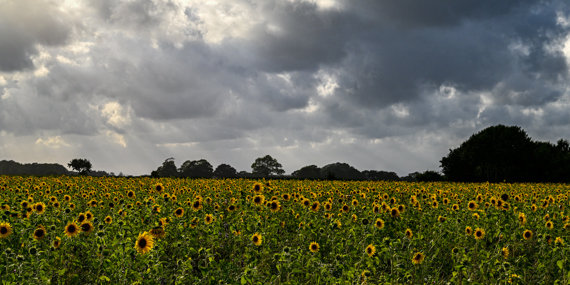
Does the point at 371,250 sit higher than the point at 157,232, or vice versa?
the point at 157,232

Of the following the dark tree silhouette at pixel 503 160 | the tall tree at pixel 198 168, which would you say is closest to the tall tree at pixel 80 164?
the tall tree at pixel 198 168

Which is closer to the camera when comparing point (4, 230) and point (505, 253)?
point (4, 230)

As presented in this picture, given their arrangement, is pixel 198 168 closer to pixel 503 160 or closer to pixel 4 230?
pixel 503 160

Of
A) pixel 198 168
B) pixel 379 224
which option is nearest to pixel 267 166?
pixel 198 168

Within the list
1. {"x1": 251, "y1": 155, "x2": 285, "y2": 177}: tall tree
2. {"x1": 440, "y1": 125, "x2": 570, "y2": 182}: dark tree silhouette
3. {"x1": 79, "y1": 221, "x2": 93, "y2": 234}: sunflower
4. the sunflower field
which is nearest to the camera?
the sunflower field

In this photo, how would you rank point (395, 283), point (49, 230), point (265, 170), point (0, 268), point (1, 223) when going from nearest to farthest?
1. point (0, 268)
2. point (395, 283)
3. point (1, 223)
4. point (49, 230)
5. point (265, 170)

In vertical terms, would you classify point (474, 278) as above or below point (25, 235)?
below

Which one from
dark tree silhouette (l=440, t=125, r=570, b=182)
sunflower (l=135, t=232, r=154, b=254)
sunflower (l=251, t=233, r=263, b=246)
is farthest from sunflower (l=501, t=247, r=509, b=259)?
dark tree silhouette (l=440, t=125, r=570, b=182)

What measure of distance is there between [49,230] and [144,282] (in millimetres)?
3654

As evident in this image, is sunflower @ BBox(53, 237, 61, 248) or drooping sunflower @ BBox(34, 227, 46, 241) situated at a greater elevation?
drooping sunflower @ BBox(34, 227, 46, 241)

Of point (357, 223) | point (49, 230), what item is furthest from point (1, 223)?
point (357, 223)

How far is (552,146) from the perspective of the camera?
7362 centimetres

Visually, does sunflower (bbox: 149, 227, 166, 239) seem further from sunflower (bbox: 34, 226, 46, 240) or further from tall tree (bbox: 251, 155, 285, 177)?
tall tree (bbox: 251, 155, 285, 177)

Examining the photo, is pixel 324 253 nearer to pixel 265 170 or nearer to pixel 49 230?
pixel 49 230
